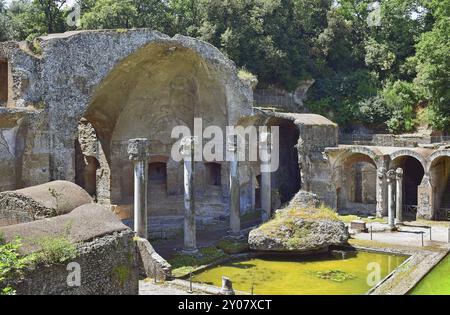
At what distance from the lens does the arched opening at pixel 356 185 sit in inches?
1294

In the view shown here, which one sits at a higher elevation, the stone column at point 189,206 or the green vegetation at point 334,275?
the stone column at point 189,206

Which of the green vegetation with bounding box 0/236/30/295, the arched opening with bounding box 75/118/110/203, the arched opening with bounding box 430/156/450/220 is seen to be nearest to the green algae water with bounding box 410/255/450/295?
the arched opening with bounding box 430/156/450/220

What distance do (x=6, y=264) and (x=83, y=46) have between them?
43.9 ft

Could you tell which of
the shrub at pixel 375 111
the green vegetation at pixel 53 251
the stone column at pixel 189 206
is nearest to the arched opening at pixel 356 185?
the shrub at pixel 375 111

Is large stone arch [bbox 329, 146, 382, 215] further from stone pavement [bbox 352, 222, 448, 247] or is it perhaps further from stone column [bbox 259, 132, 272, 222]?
stone column [bbox 259, 132, 272, 222]

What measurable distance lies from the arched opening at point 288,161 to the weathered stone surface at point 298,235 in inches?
457

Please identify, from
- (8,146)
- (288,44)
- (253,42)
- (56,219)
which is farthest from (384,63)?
(56,219)

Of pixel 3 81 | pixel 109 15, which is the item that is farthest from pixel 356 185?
pixel 3 81

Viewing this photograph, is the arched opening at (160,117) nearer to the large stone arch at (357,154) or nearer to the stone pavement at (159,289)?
the large stone arch at (357,154)

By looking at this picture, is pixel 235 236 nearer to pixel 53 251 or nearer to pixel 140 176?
pixel 140 176

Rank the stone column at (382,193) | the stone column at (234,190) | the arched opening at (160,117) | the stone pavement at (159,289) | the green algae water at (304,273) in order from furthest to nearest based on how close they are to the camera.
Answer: the stone column at (382,193) → the arched opening at (160,117) → the stone column at (234,190) → the green algae water at (304,273) → the stone pavement at (159,289)

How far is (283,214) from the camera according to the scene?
23.6m

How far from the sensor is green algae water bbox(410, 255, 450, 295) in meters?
17.2

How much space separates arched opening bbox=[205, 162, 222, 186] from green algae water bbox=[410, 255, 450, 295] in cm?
1365
